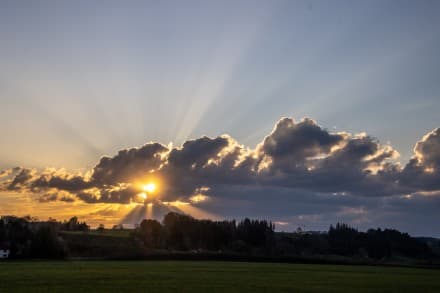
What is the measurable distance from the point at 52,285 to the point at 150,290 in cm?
1226

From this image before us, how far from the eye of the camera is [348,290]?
57781 mm

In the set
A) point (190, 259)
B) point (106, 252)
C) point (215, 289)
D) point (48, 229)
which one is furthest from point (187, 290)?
point (106, 252)

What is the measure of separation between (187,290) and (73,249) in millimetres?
154457

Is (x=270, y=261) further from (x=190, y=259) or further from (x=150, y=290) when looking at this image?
(x=150, y=290)

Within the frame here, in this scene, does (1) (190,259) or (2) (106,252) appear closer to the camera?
(1) (190,259)

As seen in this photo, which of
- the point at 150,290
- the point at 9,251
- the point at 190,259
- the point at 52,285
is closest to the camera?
the point at 150,290

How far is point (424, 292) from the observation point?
5691cm

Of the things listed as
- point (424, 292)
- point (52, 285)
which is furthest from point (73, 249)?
point (424, 292)

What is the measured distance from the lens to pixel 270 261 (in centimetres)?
14788

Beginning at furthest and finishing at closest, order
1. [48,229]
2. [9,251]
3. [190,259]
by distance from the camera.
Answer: [9,251]
[48,229]
[190,259]

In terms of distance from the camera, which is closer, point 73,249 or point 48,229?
point 48,229

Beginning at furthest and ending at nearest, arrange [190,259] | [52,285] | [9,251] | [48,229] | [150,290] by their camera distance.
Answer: [9,251]
[48,229]
[190,259]
[52,285]
[150,290]

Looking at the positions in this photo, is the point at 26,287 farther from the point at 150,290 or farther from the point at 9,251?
the point at 9,251

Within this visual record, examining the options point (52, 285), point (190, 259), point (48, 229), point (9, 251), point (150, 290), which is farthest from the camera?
point (9, 251)
